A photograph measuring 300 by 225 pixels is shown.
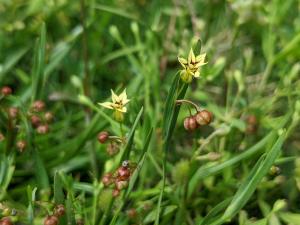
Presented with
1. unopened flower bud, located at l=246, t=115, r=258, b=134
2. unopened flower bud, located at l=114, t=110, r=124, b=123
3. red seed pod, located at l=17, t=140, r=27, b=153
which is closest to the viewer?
unopened flower bud, located at l=114, t=110, r=124, b=123

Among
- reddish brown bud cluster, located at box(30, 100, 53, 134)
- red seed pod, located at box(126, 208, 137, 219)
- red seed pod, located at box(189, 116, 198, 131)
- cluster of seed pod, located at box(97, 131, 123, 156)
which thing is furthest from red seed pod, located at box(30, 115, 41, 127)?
red seed pod, located at box(189, 116, 198, 131)

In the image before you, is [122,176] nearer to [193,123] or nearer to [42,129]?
[193,123]

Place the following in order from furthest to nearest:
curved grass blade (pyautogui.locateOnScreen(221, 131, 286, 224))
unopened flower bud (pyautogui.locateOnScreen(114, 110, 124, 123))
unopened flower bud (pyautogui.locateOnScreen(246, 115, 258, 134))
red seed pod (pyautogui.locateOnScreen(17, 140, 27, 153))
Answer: unopened flower bud (pyautogui.locateOnScreen(246, 115, 258, 134)) < red seed pod (pyautogui.locateOnScreen(17, 140, 27, 153)) < unopened flower bud (pyautogui.locateOnScreen(114, 110, 124, 123)) < curved grass blade (pyautogui.locateOnScreen(221, 131, 286, 224))

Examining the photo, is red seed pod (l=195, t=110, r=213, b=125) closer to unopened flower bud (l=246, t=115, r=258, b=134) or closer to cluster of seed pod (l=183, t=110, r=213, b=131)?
cluster of seed pod (l=183, t=110, r=213, b=131)

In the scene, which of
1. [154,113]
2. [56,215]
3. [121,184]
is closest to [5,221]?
[56,215]

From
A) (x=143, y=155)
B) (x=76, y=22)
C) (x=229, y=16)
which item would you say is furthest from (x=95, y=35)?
(x=143, y=155)

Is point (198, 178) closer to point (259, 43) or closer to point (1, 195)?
point (1, 195)

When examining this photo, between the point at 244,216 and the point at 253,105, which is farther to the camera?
the point at 253,105

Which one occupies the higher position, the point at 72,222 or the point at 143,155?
the point at 143,155
